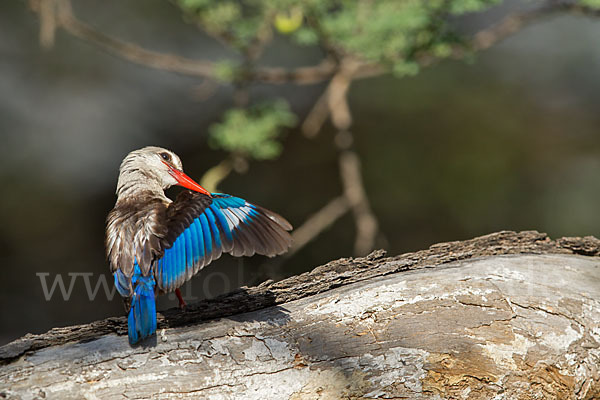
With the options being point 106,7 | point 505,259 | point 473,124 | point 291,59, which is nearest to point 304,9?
point 505,259

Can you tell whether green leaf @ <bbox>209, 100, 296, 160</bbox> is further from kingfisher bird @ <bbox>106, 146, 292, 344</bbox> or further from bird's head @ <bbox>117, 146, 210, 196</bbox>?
kingfisher bird @ <bbox>106, 146, 292, 344</bbox>

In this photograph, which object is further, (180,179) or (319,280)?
(180,179)

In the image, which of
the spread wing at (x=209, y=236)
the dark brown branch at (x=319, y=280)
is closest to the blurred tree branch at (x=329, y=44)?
the dark brown branch at (x=319, y=280)

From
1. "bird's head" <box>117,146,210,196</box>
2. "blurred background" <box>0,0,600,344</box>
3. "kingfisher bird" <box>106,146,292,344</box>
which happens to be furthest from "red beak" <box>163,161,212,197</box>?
"blurred background" <box>0,0,600,344</box>

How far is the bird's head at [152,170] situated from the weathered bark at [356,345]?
2.29ft

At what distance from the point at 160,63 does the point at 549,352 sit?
2.34 m

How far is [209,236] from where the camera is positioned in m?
1.86

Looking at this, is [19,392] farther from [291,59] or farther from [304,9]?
[291,59]

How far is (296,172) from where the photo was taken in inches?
218

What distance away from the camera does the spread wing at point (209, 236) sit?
181cm

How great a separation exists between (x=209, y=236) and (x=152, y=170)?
2.08ft

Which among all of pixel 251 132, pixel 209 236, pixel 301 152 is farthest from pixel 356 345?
pixel 301 152

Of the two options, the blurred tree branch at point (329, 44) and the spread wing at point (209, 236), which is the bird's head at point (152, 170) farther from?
the blurred tree branch at point (329, 44)

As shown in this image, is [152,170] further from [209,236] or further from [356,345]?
[356,345]
